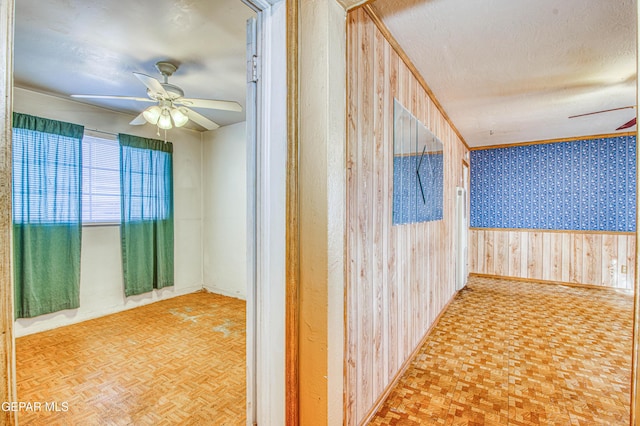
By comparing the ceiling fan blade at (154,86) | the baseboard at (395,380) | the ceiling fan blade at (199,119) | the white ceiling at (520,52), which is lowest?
the baseboard at (395,380)

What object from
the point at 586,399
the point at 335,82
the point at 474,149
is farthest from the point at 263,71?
the point at 474,149

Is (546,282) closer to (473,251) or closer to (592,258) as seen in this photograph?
(592,258)

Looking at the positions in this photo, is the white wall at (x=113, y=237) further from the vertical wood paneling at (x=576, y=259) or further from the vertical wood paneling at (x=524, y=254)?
the vertical wood paneling at (x=576, y=259)

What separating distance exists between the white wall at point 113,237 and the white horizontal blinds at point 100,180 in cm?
14

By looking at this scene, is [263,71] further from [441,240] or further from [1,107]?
[441,240]

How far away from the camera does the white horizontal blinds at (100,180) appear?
3361 mm

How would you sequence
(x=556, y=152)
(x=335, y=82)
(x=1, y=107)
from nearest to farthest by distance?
(x=1, y=107), (x=335, y=82), (x=556, y=152)

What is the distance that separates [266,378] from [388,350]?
1031mm

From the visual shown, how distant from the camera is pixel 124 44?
2.15 metres

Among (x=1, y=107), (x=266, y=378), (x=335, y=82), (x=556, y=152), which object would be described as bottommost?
(x=266, y=378)

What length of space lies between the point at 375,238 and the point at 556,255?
489cm

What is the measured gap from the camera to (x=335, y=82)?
45.6 inches

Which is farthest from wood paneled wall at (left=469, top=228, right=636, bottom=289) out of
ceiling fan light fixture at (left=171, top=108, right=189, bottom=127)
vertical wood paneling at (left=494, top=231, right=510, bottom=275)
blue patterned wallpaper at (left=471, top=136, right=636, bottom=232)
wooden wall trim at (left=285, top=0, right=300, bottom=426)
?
→ wooden wall trim at (left=285, top=0, right=300, bottom=426)

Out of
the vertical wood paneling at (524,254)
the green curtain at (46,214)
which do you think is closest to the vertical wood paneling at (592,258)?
the vertical wood paneling at (524,254)
